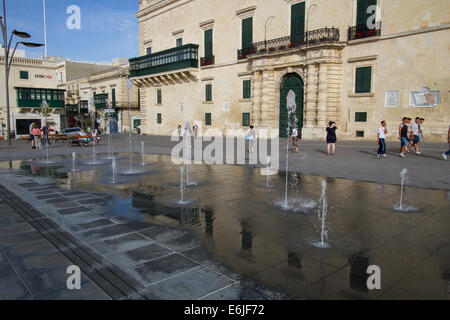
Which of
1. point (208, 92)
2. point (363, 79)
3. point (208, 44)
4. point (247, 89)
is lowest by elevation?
point (363, 79)

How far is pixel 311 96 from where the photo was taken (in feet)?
71.9

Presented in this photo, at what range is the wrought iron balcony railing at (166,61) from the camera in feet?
103

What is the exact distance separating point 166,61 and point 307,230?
32208mm

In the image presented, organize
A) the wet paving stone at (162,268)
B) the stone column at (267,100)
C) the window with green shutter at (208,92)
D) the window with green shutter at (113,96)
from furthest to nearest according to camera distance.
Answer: the window with green shutter at (113,96) → the window with green shutter at (208,92) → the stone column at (267,100) → the wet paving stone at (162,268)

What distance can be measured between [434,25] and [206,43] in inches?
747

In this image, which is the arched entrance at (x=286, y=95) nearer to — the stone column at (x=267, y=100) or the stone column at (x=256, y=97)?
the stone column at (x=267, y=100)

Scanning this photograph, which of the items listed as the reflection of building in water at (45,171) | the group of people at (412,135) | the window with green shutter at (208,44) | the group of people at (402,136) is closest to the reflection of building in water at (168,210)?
the reflection of building in water at (45,171)

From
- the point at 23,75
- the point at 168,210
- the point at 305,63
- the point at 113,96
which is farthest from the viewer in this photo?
the point at 113,96

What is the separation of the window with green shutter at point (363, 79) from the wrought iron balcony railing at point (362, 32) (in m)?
1.94

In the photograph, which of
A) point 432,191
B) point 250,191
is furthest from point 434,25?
point 250,191

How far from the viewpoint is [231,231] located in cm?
475

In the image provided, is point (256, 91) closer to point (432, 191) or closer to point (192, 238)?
point (432, 191)

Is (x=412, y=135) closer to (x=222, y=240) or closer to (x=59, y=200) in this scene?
(x=222, y=240)

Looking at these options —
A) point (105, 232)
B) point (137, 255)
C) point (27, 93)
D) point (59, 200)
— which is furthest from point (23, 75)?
point (137, 255)
